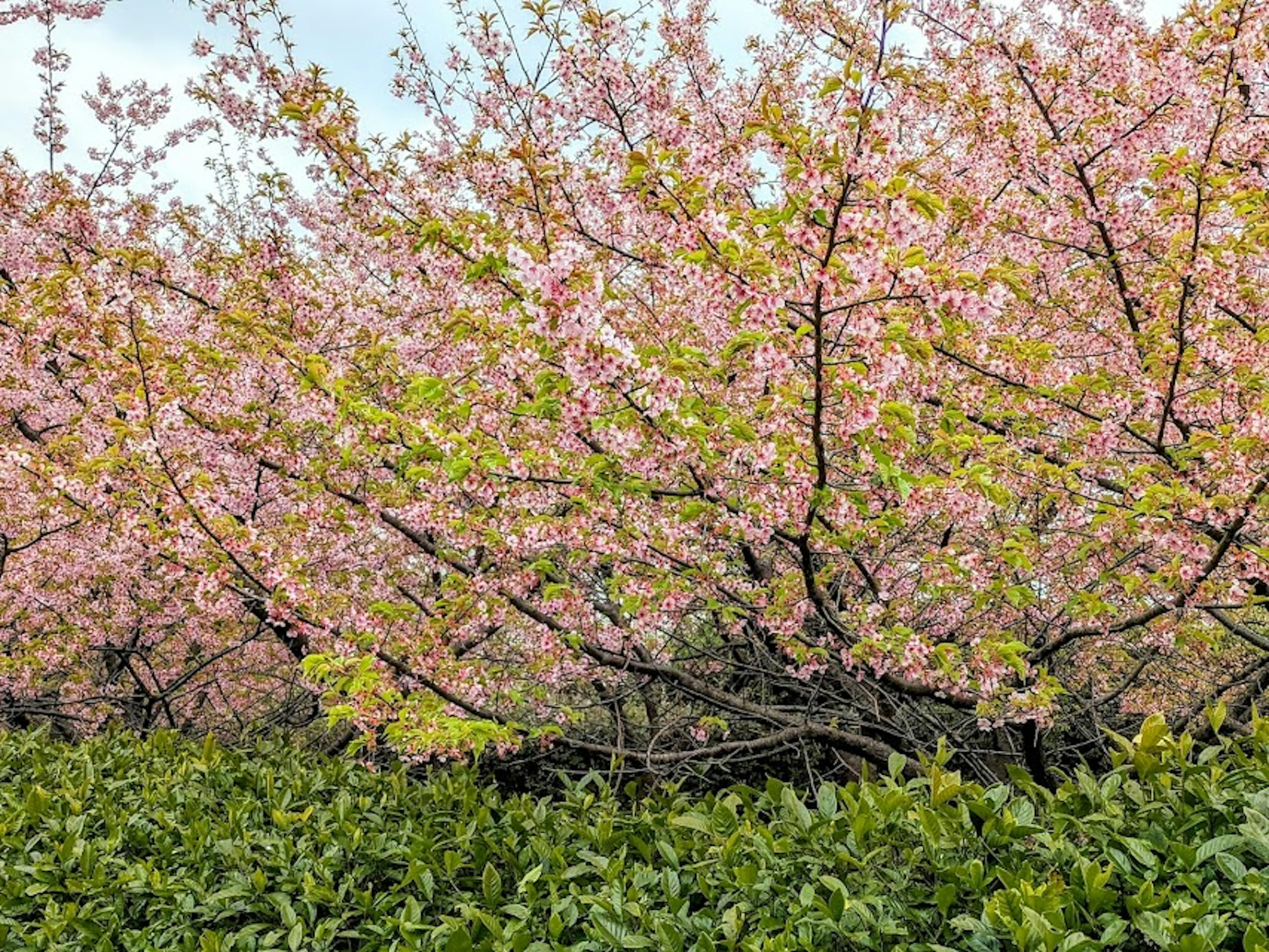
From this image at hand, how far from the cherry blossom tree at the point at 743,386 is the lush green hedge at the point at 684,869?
626 millimetres

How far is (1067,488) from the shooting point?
4.73 meters

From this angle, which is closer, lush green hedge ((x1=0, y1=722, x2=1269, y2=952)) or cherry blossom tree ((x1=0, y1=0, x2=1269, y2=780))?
lush green hedge ((x1=0, y1=722, x2=1269, y2=952))

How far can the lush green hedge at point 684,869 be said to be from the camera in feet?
7.08

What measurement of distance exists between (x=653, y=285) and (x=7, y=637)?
836 centimetres

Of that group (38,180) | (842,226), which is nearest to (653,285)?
(842,226)

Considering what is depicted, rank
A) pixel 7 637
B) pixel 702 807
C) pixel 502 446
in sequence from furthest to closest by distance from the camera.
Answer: pixel 7 637 → pixel 502 446 → pixel 702 807

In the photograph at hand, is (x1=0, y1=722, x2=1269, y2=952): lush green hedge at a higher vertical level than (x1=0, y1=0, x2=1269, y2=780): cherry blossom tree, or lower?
lower

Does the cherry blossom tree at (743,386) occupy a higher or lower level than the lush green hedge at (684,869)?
higher

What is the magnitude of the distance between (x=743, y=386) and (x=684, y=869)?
135 inches

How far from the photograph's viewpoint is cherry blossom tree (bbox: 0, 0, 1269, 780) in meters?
3.68

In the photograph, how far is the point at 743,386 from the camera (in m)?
5.58

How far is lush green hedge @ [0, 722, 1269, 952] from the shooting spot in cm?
216

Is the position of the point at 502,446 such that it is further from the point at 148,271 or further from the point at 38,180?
the point at 38,180

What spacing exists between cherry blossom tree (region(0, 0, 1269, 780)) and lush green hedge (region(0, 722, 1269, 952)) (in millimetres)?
626
